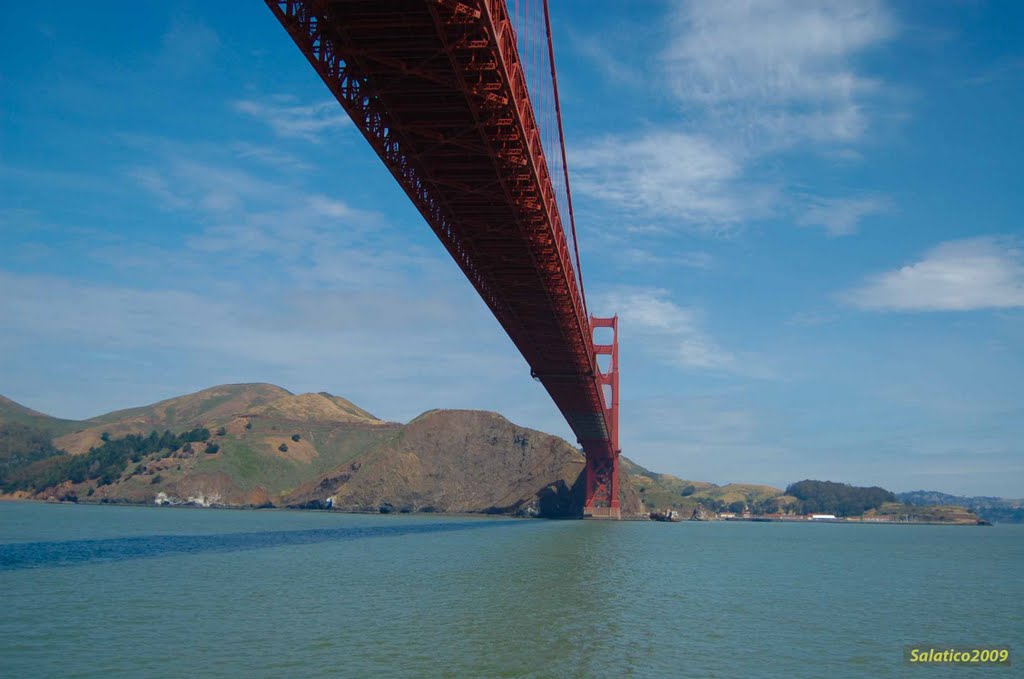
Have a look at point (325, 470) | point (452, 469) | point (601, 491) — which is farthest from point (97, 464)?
point (601, 491)

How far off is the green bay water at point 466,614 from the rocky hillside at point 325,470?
73111 mm

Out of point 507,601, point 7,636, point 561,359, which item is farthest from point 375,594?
point 561,359

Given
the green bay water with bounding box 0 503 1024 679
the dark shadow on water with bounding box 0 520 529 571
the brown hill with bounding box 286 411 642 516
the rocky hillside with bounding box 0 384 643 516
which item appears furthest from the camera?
the rocky hillside with bounding box 0 384 643 516

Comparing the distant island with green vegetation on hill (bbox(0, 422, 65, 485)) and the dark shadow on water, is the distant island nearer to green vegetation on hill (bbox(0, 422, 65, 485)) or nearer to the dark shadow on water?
green vegetation on hill (bbox(0, 422, 65, 485))

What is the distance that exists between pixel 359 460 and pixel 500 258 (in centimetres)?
9711

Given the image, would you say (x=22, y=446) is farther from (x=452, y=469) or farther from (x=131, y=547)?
(x=131, y=547)

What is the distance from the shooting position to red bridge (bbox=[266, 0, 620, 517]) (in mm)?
17812

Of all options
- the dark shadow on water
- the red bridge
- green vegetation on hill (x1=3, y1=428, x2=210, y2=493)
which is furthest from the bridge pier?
green vegetation on hill (x1=3, y1=428, x2=210, y2=493)

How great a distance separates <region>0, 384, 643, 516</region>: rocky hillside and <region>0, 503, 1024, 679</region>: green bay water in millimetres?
73111

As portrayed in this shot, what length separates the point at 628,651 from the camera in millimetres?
15906

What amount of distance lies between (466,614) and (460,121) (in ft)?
41.2

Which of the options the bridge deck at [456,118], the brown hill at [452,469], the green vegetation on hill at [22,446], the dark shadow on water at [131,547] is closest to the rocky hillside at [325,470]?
the brown hill at [452,469]

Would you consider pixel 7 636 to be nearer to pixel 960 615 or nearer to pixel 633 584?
pixel 633 584

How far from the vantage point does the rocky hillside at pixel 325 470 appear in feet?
386
